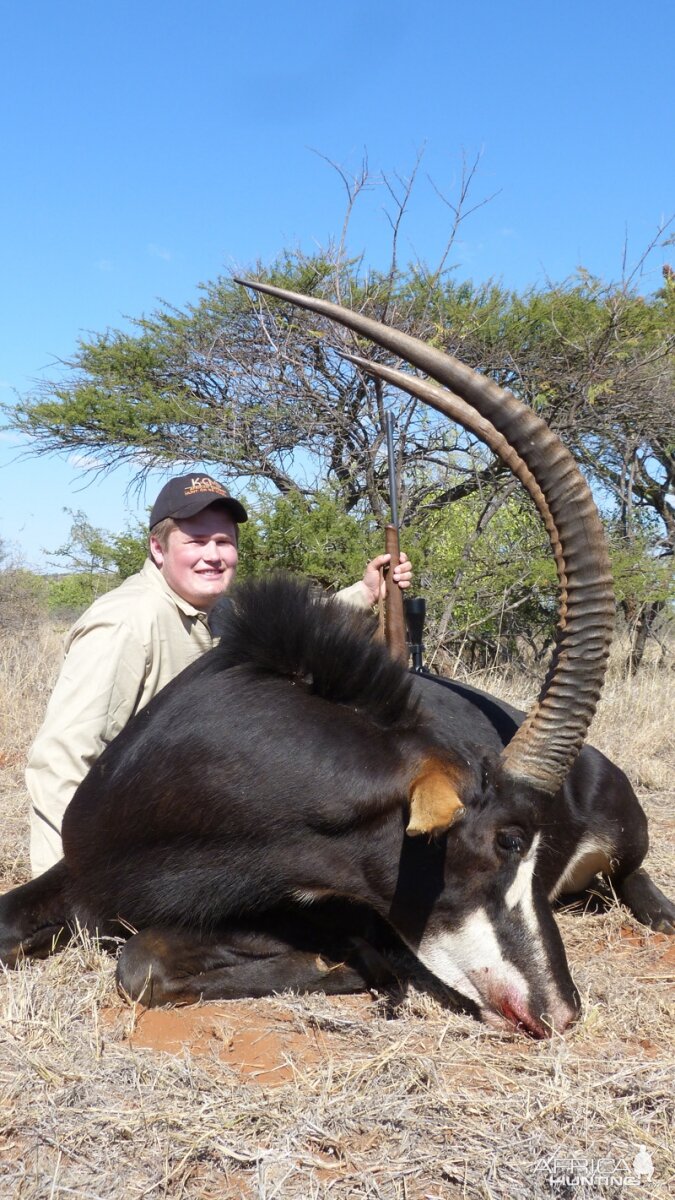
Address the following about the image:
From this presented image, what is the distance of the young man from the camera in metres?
3.73

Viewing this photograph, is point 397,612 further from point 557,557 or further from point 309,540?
point 309,540

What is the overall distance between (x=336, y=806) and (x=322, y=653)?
484 mm

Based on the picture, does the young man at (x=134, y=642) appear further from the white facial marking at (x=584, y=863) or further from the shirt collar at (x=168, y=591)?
the white facial marking at (x=584, y=863)

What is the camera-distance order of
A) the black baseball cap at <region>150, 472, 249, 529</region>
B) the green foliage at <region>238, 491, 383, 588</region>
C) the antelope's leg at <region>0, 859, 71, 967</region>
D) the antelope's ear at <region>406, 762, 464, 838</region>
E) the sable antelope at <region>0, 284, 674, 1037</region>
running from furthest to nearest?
the green foliage at <region>238, 491, 383, 588</region> < the black baseball cap at <region>150, 472, 249, 529</region> < the antelope's leg at <region>0, 859, 71, 967</region> < the sable antelope at <region>0, 284, 674, 1037</region> < the antelope's ear at <region>406, 762, 464, 838</region>

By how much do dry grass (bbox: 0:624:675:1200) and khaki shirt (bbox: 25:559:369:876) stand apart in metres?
0.64

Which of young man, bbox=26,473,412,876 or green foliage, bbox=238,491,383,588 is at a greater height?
green foliage, bbox=238,491,383,588

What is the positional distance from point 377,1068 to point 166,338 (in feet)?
30.5

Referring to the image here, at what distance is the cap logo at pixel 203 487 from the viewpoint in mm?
4176

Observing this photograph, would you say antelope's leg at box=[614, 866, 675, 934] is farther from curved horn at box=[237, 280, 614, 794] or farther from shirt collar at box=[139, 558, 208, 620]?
shirt collar at box=[139, 558, 208, 620]

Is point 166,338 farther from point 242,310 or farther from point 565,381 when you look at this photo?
point 565,381

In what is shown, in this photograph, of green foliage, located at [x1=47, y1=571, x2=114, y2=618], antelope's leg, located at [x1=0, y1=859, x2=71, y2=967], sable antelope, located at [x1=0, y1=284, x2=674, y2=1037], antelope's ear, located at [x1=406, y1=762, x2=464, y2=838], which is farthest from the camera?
green foliage, located at [x1=47, y1=571, x2=114, y2=618]

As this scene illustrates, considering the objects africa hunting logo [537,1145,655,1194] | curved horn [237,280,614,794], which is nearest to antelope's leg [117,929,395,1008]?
curved horn [237,280,614,794]

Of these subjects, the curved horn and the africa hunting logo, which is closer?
the africa hunting logo

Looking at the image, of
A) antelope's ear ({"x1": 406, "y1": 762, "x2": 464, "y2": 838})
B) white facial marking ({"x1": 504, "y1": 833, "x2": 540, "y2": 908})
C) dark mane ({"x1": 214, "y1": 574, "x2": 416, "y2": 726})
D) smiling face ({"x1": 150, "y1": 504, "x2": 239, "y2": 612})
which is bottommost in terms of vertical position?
white facial marking ({"x1": 504, "y1": 833, "x2": 540, "y2": 908})
